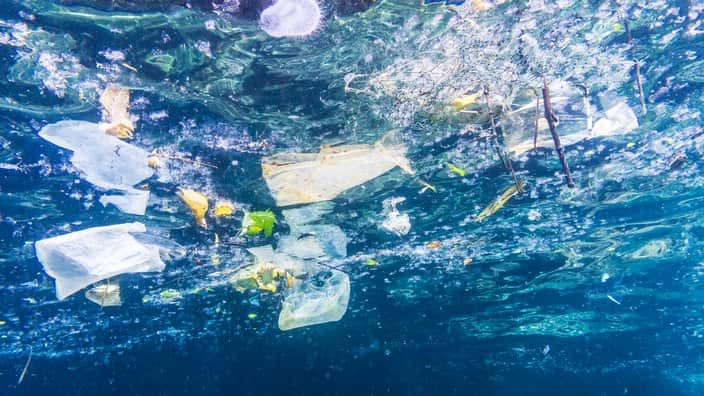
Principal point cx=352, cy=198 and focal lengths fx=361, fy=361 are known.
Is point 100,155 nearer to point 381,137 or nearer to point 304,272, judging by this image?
point 381,137

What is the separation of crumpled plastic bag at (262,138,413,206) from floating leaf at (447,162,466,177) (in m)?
1.04

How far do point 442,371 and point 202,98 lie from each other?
4514cm

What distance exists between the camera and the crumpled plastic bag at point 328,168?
8672 mm

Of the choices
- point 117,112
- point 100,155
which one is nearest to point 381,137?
point 117,112

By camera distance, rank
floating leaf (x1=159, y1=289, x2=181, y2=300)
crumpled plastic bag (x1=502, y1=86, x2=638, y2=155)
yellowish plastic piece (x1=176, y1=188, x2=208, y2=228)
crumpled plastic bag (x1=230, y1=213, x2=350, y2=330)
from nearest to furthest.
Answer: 1. crumpled plastic bag (x1=502, y1=86, x2=638, y2=155)
2. yellowish plastic piece (x1=176, y1=188, x2=208, y2=228)
3. crumpled plastic bag (x1=230, y1=213, x2=350, y2=330)
4. floating leaf (x1=159, y1=289, x2=181, y2=300)

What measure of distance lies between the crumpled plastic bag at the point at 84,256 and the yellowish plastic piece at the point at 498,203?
9.95 m

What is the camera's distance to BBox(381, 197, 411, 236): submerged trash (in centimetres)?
1101

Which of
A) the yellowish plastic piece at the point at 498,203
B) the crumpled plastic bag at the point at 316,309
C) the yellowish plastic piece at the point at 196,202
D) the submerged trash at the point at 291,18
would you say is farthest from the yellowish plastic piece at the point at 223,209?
the yellowish plastic piece at the point at 498,203

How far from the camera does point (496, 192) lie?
11.0m

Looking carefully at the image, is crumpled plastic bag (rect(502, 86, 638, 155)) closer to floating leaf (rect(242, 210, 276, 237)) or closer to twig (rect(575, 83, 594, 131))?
twig (rect(575, 83, 594, 131))

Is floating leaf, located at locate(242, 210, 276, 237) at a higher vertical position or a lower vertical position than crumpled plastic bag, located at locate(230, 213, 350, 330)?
higher

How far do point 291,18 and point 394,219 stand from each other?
26.6 feet

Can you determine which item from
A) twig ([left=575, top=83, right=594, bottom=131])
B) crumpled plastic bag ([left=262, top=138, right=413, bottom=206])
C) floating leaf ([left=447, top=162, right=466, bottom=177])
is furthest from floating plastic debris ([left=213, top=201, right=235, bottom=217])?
twig ([left=575, top=83, right=594, bottom=131])

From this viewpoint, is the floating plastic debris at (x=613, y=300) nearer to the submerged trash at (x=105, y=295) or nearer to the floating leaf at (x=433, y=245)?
the floating leaf at (x=433, y=245)
